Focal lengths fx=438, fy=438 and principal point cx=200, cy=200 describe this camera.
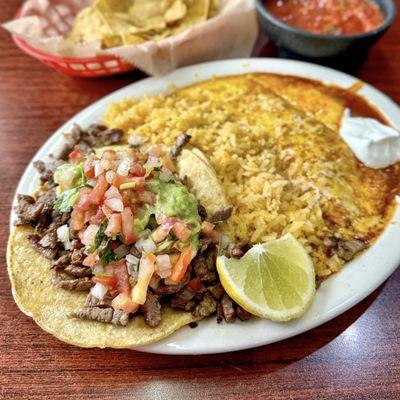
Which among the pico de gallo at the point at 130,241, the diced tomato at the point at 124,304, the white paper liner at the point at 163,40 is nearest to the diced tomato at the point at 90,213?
the pico de gallo at the point at 130,241

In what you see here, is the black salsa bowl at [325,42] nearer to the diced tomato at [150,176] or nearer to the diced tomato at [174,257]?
the diced tomato at [150,176]

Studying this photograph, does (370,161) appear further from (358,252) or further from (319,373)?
(319,373)

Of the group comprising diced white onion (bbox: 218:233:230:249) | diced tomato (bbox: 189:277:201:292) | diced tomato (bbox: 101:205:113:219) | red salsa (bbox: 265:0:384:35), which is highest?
red salsa (bbox: 265:0:384:35)

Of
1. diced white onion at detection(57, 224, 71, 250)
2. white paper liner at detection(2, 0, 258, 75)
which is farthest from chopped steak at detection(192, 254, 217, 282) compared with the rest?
white paper liner at detection(2, 0, 258, 75)

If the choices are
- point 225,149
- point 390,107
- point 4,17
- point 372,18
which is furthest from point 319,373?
point 4,17

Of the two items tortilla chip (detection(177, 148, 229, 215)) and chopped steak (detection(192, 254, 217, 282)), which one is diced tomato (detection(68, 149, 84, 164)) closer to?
tortilla chip (detection(177, 148, 229, 215))

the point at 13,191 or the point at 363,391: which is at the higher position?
the point at 363,391

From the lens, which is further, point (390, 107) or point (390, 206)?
point (390, 107)

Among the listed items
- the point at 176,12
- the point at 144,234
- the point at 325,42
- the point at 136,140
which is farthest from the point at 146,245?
the point at 176,12
